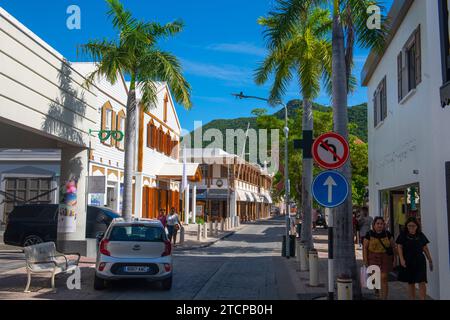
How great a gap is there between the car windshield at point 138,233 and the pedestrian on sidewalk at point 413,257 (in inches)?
200

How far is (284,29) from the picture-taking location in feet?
43.0

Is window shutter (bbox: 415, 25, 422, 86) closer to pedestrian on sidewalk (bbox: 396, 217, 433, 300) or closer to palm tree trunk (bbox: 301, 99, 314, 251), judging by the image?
pedestrian on sidewalk (bbox: 396, 217, 433, 300)

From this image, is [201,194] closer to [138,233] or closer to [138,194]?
[138,194]

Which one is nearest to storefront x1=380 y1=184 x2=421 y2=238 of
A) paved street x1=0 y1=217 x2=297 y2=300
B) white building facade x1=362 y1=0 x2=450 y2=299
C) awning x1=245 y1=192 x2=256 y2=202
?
white building facade x1=362 y1=0 x2=450 y2=299

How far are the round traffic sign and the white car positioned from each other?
4322 mm

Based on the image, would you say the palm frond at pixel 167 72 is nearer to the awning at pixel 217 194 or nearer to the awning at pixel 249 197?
the awning at pixel 217 194

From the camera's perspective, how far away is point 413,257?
8867 mm

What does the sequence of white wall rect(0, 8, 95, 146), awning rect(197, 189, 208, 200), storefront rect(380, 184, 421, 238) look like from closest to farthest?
white wall rect(0, 8, 95, 146), storefront rect(380, 184, 421, 238), awning rect(197, 189, 208, 200)

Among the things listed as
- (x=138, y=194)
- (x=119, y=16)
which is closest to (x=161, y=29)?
(x=119, y=16)

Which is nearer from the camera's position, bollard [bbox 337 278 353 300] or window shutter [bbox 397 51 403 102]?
bollard [bbox 337 278 353 300]

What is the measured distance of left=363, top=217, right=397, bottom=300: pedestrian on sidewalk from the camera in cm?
969

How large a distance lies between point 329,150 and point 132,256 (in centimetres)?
487

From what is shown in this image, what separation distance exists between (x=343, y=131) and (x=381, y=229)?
2113 mm
